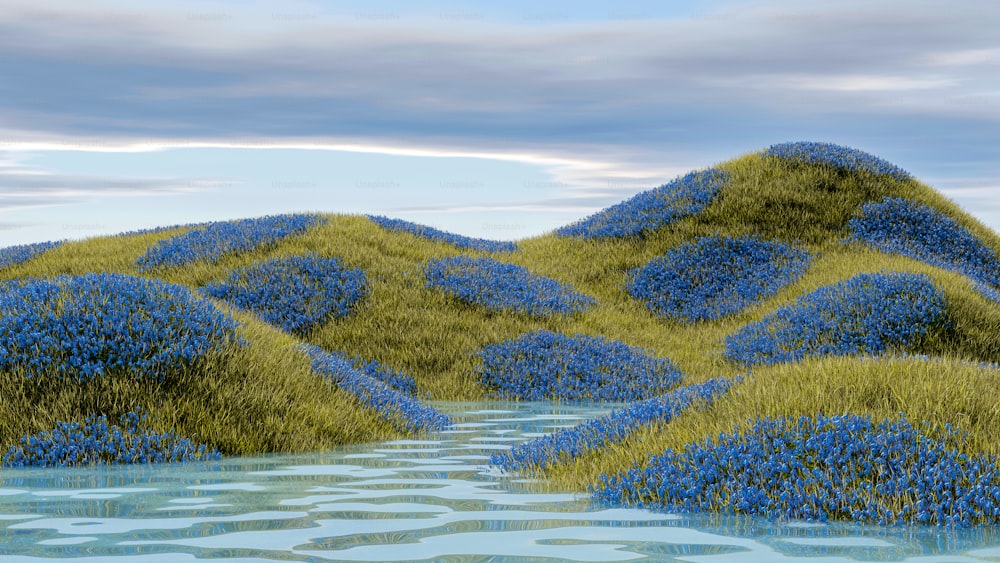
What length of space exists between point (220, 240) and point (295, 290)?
14.8 feet

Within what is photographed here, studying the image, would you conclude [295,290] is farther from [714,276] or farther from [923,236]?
[923,236]

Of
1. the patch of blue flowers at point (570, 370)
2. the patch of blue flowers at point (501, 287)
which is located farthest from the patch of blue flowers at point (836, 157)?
the patch of blue flowers at point (570, 370)

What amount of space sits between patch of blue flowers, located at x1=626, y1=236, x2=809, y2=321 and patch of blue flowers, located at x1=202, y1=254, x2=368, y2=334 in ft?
24.1

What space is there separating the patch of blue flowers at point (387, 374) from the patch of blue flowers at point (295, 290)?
6.19 feet

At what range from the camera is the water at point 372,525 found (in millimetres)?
5344

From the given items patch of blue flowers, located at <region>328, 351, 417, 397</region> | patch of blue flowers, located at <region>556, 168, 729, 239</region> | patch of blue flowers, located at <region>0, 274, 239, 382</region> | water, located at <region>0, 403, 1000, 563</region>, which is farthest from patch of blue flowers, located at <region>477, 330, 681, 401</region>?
patch of blue flowers, located at <region>556, 168, 729, 239</region>

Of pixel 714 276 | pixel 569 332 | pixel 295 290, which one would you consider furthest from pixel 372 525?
pixel 714 276

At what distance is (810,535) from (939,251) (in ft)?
73.4

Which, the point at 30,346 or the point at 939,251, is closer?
the point at 30,346

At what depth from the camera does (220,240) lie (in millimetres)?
23141

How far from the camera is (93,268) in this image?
22406mm

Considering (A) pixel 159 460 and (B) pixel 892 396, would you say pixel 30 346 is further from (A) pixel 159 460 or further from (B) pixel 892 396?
(B) pixel 892 396

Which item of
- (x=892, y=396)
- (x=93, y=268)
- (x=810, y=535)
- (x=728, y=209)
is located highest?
(x=728, y=209)

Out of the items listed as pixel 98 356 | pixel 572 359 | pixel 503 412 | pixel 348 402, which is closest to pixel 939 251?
pixel 572 359
